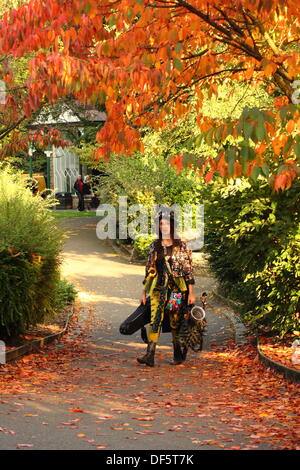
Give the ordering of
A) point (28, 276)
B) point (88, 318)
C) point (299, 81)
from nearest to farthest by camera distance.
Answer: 1. point (299, 81)
2. point (28, 276)
3. point (88, 318)

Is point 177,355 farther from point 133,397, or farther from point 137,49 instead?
point 137,49

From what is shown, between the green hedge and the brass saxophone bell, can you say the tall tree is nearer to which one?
the green hedge

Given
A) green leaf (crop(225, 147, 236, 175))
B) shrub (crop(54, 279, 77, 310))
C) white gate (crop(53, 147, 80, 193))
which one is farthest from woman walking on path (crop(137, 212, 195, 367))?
white gate (crop(53, 147, 80, 193))

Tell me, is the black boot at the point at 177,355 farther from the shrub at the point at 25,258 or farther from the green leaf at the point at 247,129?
the green leaf at the point at 247,129

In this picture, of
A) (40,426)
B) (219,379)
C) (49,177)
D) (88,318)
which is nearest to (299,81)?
(219,379)

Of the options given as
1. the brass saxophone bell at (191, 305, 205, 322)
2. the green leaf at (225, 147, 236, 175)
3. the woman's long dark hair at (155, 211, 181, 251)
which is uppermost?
the green leaf at (225, 147, 236, 175)

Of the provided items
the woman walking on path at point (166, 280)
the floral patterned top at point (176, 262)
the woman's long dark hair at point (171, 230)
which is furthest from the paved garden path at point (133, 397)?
the woman's long dark hair at point (171, 230)

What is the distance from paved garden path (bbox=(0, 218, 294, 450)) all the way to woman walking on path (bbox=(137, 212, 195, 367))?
20.8 inches

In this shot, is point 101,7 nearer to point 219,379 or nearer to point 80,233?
point 219,379

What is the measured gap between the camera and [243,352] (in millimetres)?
12773

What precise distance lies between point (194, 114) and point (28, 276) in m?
12.7

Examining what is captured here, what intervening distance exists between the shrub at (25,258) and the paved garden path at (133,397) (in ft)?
2.01

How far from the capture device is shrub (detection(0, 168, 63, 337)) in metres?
12.2
